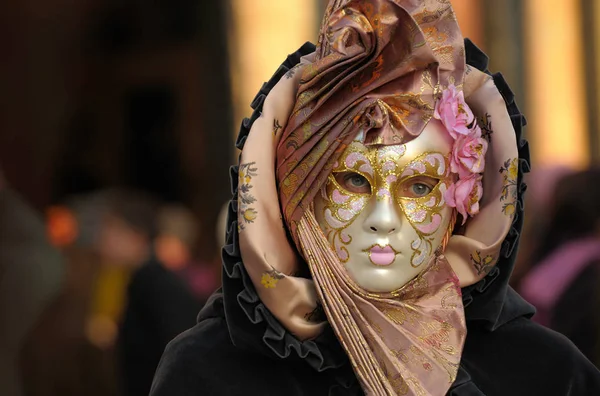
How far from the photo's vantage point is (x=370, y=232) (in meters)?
3.32

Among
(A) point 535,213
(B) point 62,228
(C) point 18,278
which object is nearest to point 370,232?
(C) point 18,278

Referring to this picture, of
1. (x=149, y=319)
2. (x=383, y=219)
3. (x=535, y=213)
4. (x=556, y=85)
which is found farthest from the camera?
(x=556, y=85)

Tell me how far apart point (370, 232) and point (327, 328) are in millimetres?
259

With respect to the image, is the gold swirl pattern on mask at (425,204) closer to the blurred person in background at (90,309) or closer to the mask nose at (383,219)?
the mask nose at (383,219)

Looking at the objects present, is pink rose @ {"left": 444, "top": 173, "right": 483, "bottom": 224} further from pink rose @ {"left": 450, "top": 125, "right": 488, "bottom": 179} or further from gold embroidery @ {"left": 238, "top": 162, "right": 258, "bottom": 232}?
gold embroidery @ {"left": 238, "top": 162, "right": 258, "bottom": 232}

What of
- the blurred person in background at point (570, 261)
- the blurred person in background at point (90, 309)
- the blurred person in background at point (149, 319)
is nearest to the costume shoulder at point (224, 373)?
the blurred person in background at point (570, 261)

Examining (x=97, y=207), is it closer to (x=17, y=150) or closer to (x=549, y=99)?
(x=17, y=150)

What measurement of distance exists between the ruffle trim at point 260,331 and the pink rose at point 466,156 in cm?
49

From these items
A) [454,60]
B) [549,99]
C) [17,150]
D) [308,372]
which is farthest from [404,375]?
[17,150]

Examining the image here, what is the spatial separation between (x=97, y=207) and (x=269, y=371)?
6.70 m

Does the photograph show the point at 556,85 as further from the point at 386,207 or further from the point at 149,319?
the point at 386,207

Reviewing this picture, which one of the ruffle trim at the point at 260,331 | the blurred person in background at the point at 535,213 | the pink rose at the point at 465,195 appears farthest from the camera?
the blurred person in background at the point at 535,213

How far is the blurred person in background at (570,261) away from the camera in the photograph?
5109 millimetres

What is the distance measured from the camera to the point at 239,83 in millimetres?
9477
